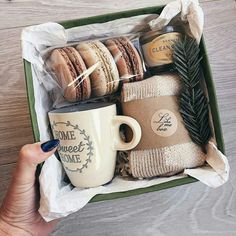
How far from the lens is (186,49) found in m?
0.50

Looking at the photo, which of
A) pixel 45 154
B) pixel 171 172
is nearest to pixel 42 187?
pixel 45 154

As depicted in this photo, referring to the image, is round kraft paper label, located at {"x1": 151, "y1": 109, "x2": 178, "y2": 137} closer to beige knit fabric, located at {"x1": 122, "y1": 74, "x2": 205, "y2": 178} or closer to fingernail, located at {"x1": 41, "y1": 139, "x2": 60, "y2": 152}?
beige knit fabric, located at {"x1": 122, "y1": 74, "x2": 205, "y2": 178}

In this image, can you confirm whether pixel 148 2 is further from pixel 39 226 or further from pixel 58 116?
pixel 39 226

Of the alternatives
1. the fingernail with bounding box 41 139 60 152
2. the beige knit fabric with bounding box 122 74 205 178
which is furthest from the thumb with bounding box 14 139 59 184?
the beige knit fabric with bounding box 122 74 205 178

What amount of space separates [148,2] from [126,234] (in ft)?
1.18

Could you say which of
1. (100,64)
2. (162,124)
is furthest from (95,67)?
(162,124)

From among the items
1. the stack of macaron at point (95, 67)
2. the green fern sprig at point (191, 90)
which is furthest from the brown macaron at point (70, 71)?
the green fern sprig at point (191, 90)

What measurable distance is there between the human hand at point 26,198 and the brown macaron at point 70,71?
7 centimetres

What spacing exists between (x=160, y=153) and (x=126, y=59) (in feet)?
0.41

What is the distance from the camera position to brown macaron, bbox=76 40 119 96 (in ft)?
1.63

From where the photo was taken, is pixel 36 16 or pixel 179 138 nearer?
pixel 179 138

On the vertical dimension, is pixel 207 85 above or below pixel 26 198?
above

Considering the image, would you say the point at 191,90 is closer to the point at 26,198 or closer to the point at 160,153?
the point at 160,153

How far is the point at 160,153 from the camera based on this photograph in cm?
50
